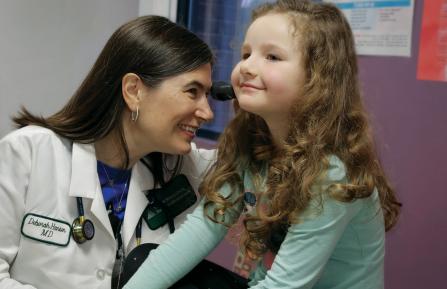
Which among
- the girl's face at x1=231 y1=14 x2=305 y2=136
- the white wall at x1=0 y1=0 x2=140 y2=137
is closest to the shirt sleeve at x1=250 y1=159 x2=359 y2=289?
the girl's face at x1=231 y1=14 x2=305 y2=136

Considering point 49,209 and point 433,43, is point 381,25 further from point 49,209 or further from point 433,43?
point 49,209

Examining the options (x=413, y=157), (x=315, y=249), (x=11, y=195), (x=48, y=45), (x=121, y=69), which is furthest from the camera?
(x=48, y=45)

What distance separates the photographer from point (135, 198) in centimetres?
144

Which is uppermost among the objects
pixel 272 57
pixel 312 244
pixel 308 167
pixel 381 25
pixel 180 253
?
pixel 381 25

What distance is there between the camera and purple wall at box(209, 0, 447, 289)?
57.4 inches

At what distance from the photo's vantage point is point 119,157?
1476 mm

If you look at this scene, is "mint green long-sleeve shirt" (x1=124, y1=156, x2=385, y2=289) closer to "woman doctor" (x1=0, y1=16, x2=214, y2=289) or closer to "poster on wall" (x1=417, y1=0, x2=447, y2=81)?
"woman doctor" (x1=0, y1=16, x2=214, y2=289)

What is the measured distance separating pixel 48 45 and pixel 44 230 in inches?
54.6

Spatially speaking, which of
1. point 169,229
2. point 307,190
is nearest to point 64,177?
point 169,229

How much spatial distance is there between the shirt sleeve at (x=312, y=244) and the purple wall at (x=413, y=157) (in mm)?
526

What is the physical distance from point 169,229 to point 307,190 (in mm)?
542

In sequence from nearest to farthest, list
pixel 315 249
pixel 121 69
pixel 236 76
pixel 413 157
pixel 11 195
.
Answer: pixel 315 249, pixel 236 76, pixel 11 195, pixel 121 69, pixel 413 157

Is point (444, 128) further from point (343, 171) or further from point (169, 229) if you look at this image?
point (169, 229)

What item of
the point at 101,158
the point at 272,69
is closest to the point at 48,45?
the point at 101,158
